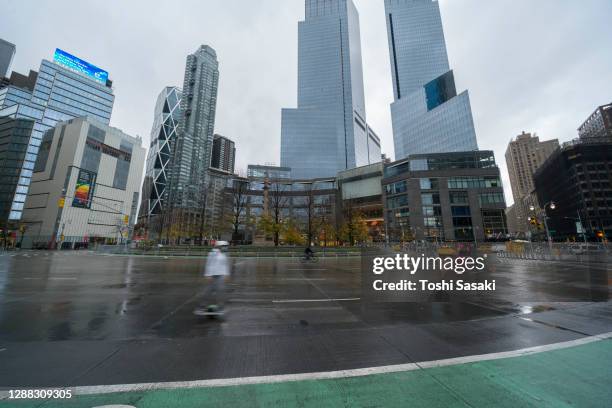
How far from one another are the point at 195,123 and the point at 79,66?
5998cm

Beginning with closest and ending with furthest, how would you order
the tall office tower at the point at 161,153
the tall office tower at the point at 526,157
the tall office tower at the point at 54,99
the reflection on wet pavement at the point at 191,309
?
the reflection on wet pavement at the point at 191,309 → the tall office tower at the point at 54,99 → the tall office tower at the point at 161,153 → the tall office tower at the point at 526,157

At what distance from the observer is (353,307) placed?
264 inches

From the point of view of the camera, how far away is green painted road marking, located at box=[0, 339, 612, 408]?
7.98ft

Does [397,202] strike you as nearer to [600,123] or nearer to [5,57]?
[600,123]

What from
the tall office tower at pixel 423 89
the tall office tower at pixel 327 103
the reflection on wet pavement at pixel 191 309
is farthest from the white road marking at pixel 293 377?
the tall office tower at pixel 327 103

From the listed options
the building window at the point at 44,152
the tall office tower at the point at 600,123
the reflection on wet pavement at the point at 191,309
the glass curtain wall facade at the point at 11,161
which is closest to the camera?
the reflection on wet pavement at the point at 191,309

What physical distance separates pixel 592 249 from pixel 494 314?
32266 mm

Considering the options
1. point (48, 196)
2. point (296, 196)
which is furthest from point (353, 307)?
point (48, 196)

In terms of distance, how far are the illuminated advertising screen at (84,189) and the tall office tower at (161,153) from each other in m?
41.6

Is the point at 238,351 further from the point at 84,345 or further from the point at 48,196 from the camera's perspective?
the point at 48,196

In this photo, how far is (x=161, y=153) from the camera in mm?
135250

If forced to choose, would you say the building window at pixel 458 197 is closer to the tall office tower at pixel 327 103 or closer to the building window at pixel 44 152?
the tall office tower at pixel 327 103

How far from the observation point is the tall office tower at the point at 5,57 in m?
128

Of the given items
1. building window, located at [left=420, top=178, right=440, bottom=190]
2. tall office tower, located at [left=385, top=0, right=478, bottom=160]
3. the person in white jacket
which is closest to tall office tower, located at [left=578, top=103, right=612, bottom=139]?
tall office tower, located at [left=385, top=0, right=478, bottom=160]
